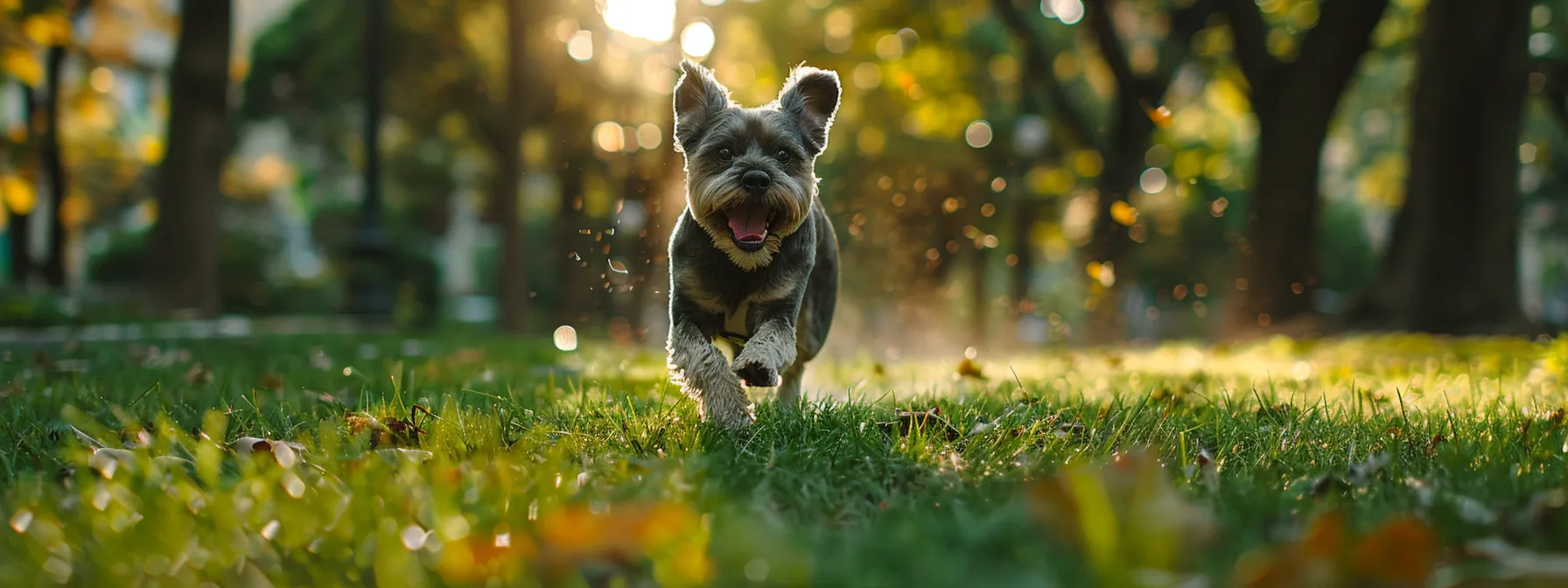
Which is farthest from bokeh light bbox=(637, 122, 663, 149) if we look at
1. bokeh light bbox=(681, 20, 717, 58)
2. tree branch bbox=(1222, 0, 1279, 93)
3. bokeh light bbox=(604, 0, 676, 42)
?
tree branch bbox=(1222, 0, 1279, 93)

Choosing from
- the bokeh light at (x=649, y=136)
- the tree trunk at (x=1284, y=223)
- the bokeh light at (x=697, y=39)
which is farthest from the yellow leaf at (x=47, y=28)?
the tree trunk at (x=1284, y=223)

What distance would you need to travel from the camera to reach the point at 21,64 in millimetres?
16578

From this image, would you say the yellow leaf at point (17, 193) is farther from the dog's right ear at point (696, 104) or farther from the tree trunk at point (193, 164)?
the dog's right ear at point (696, 104)

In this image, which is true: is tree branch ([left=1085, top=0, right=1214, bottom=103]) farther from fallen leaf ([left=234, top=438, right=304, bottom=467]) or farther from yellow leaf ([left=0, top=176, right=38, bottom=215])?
yellow leaf ([left=0, top=176, right=38, bottom=215])

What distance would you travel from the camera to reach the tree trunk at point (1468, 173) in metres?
11.0

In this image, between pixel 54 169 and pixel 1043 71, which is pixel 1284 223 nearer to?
pixel 1043 71

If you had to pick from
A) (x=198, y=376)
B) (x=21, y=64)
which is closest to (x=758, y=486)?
(x=198, y=376)

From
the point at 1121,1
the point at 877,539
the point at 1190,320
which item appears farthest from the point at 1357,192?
the point at 877,539

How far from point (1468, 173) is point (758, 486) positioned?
11.5 m

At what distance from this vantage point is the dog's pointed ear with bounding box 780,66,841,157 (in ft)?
14.8

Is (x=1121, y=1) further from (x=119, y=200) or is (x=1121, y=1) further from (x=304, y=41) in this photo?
(x=119, y=200)

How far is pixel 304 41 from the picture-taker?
29016 mm

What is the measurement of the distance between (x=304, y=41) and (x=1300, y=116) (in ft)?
85.3

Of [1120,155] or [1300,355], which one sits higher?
[1120,155]
